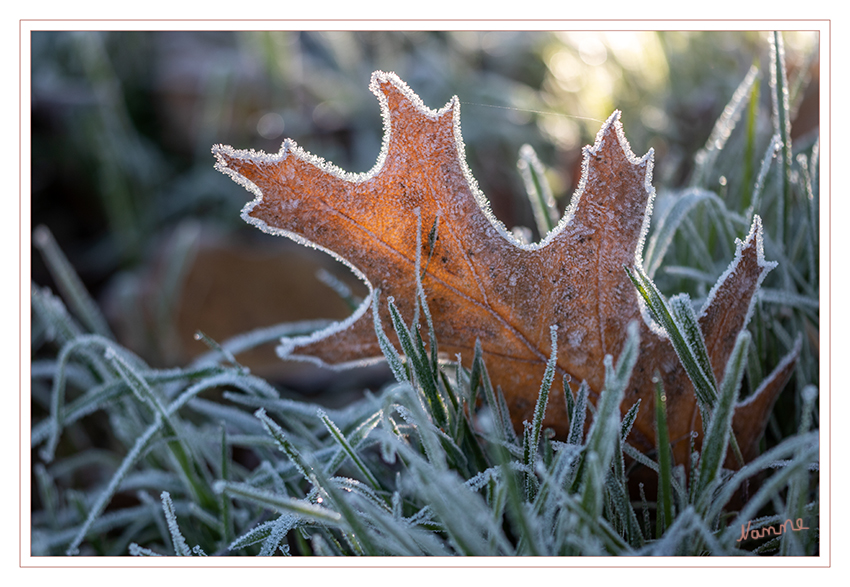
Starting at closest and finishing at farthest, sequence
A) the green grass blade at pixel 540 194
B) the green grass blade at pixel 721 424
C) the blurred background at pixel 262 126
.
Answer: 1. the green grass blade at pixel 721 424
2. the green grass blade at pixel 540 194
3. the blurred background at pixel 262 126

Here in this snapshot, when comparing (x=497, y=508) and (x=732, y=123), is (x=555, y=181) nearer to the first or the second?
(x=732, y=123)

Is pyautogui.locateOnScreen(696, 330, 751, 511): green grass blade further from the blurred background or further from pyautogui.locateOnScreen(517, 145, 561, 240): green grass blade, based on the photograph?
the blurred background

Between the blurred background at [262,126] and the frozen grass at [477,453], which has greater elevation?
the blurred background at [262,126]

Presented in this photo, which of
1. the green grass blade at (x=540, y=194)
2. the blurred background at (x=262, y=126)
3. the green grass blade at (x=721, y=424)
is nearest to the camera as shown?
the green grass blade at (x=721, y=424)
